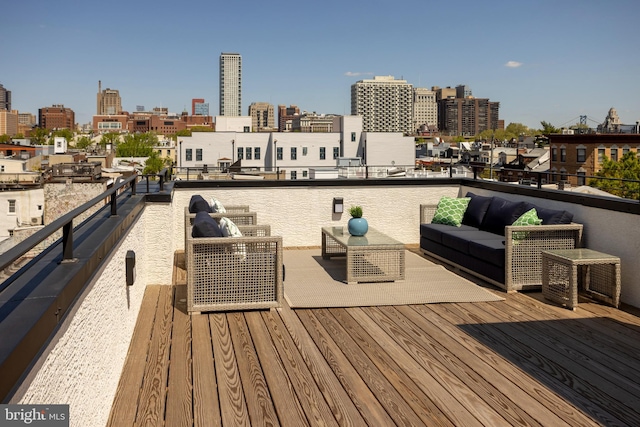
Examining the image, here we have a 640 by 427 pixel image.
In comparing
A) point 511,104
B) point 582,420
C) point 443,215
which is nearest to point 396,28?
point 511,104

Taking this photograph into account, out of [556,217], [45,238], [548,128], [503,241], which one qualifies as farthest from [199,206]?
[548,128]

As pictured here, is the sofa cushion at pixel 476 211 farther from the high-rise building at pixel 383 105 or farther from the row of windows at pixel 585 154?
the high-rise building at pixel 383 105

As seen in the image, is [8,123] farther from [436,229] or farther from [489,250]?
[489,250]

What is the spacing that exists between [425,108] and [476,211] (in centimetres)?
17972

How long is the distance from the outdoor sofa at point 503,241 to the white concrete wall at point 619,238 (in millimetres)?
131

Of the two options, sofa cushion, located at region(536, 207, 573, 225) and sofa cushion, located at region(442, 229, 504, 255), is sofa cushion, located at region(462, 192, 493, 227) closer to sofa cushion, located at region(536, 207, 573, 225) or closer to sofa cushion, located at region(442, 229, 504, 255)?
sofa cushion, located at region(442, 229, 504, 255)

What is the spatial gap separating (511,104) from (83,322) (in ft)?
361

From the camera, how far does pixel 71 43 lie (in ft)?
400

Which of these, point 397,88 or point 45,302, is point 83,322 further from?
point 397,88

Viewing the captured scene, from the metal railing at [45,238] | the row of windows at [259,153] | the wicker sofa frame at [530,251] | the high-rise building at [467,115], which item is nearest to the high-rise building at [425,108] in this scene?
the high-rise building at [467,115]

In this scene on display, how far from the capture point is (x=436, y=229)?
680 cm

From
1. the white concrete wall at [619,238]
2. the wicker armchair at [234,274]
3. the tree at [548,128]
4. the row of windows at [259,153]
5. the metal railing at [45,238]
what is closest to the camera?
the metal railing at [45,238]

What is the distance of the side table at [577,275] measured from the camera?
4633mm

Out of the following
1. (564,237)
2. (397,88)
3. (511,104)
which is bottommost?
(564,237)
